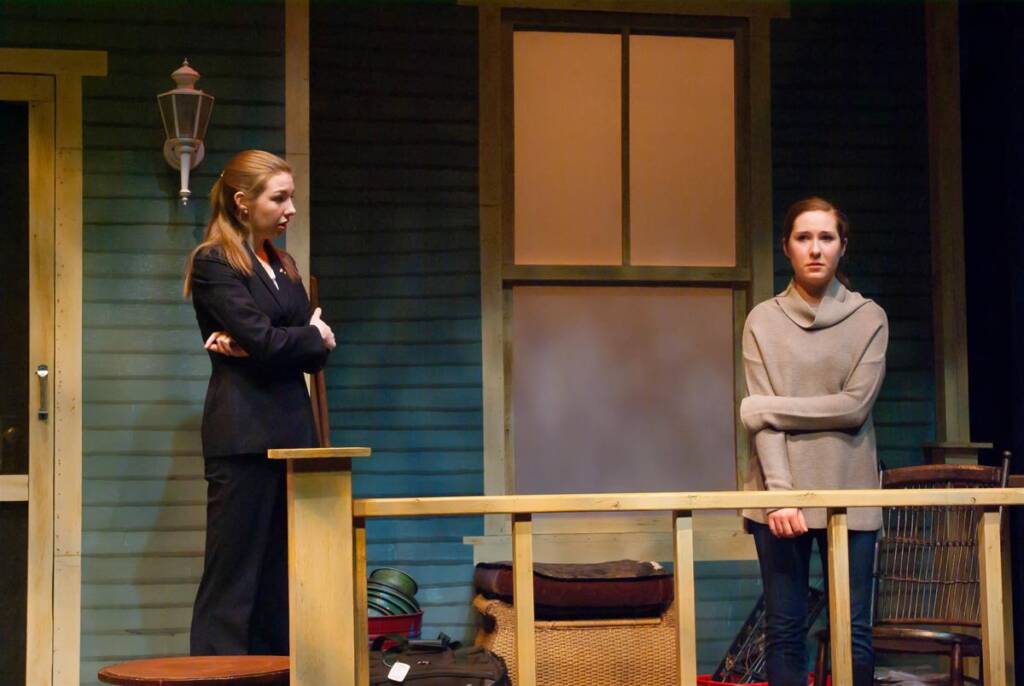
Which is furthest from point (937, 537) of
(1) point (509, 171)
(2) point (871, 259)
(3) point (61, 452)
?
(3) point (61, 452)

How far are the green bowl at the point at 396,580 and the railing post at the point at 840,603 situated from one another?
7.54ft

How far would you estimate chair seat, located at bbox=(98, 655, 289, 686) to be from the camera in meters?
2.65

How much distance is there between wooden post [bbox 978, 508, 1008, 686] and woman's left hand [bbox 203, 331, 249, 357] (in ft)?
6.04

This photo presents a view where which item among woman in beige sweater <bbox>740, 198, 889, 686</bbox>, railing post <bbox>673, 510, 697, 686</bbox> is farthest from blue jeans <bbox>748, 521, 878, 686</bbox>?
railing post <bbox>673, 510, 697, 686</bbox>

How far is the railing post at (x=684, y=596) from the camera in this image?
270cm

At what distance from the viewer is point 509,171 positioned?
519cm

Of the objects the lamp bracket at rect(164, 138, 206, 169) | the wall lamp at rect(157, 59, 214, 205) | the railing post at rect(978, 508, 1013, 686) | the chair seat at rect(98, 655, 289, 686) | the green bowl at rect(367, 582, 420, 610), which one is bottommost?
the green bowl at rect(367, 582, 420, 610)

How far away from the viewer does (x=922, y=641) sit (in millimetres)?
3963

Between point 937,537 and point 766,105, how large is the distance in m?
1.88

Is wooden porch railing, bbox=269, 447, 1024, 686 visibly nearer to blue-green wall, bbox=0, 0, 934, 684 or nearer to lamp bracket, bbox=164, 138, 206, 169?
blue-green wall, bbox=0, 0, 934, 684

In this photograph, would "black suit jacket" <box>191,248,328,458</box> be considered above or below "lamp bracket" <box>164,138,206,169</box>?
below

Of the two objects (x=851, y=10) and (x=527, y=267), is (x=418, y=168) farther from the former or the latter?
(x=851, y=10)

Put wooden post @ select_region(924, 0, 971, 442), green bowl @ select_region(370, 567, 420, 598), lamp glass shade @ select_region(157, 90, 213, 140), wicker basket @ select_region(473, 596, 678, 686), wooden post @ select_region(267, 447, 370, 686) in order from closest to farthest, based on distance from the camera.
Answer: wooden post @ select_region(267, 447, 370, 686), lamp glass shade @ select_region(157, 90, 213, 140), wicker basket @ select_region(473, 596, 678, 686), green bowl @ select_region(370, 567, 420, 598), wooden post @ select_region(924, 0, 971, 442)

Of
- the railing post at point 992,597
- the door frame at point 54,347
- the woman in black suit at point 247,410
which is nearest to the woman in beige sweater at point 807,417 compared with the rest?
the railing post at point 992,597
